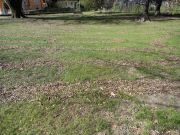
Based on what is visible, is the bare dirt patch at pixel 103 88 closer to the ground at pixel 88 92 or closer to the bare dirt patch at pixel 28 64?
the ground at pixel 88 92

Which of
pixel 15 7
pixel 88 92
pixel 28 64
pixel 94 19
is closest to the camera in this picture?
pixel 88 92

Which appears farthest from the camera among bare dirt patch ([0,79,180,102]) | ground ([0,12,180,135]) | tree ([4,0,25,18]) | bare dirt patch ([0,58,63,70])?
tree ([4,0,25,18])

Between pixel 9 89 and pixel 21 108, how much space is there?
108 cm

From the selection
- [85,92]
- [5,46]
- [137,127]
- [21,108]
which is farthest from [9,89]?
[5,46]

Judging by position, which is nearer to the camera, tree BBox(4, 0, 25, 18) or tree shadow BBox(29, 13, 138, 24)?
tree shadow BBox(29, 13, 138, 24)

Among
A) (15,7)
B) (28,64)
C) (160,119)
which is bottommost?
(160,119)

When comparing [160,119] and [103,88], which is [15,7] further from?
[160,119]

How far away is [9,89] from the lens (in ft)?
26.1

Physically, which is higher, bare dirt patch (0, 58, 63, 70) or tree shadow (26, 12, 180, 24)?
bare dirt patch (0, 58, 63, 70)

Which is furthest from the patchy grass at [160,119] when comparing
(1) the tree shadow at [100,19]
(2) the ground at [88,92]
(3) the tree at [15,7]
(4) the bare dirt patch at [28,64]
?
(3) the tree at [15,7]

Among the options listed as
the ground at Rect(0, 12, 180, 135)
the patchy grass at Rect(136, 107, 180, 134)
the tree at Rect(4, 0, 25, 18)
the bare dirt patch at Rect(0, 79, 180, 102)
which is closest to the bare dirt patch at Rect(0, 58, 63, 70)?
the ground at Rect(0, 12, 180, 135)

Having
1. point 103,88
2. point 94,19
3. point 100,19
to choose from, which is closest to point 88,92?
Result: point 103,88

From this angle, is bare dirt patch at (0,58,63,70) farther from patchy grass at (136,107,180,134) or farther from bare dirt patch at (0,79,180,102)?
patchy grass at (136,107,180,134)

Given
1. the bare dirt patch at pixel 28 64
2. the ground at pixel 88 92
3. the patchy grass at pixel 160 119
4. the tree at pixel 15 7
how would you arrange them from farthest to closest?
the tree at pixel 15 7 < the bare dirt patch at pixel 28 64 < the ground at pixel 88 92 < the patchy grass at pixel 160 119
